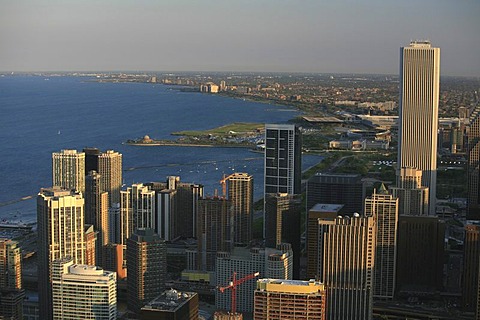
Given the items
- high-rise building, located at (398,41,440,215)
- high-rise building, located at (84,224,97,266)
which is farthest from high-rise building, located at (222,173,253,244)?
high-rise building, located at (398,41,440,215)

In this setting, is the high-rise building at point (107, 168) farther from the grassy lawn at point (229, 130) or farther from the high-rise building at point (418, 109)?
the grassy lawn at point (229, 130)

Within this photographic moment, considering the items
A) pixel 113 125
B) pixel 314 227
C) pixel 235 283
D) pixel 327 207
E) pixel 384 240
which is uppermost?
pixel 113 125

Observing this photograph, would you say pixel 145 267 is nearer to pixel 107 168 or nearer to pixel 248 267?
pixel 248 267

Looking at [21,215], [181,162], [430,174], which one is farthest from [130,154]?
[430,174]

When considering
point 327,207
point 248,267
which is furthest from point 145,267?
point 327,207

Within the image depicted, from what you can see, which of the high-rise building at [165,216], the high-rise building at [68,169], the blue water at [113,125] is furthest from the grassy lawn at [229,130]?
the high-rise building at [165,216]

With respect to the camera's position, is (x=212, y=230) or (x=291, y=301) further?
(x=212, y=230)

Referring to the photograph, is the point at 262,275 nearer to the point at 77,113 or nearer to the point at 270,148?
the point at 270,148
